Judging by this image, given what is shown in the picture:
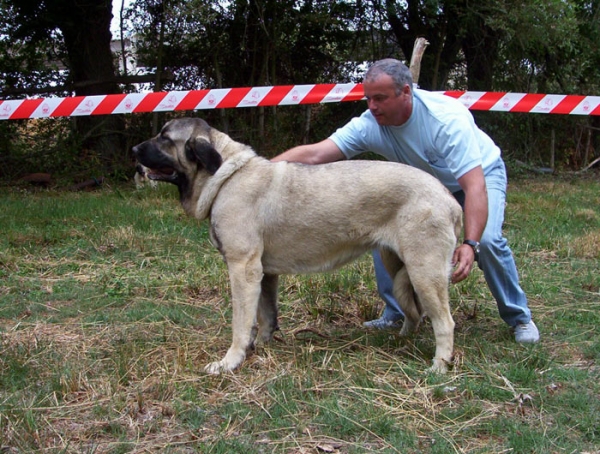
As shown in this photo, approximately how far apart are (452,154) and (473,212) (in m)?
0.41

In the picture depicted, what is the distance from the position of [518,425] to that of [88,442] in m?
1.95

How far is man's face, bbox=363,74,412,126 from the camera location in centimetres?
413

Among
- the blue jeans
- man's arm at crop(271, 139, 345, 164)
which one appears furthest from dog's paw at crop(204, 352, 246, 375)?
the blue jeans

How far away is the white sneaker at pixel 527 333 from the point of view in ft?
14.0

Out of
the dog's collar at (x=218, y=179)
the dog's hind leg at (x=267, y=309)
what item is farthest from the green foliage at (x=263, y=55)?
the dog's hind leg at (x=267, y=309)

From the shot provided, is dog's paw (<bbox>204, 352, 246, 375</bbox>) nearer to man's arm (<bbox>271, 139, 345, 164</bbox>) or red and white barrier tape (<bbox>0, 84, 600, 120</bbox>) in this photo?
man's arm (<bbox>271, 139, 345, 164</bbox>)

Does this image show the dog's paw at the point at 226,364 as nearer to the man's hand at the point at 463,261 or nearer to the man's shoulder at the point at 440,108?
the man's hand at the point at 463,261

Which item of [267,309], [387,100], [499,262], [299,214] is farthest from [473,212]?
[267,309]

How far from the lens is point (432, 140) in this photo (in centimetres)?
432

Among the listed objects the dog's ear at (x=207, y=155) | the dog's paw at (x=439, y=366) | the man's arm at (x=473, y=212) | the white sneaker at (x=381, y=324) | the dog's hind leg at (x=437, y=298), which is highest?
the dog's ear at (x=207, y=155)

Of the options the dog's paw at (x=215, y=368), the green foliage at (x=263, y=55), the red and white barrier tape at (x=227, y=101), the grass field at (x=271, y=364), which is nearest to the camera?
the grass field at (x=271, y=364)

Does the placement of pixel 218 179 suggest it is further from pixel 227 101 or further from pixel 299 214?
pixel 227 101

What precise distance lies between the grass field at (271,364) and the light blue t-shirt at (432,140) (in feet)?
3.72

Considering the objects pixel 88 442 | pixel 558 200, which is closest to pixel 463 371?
pixel 88 442
